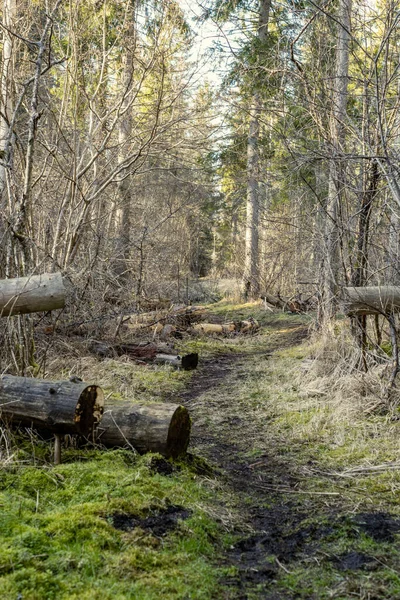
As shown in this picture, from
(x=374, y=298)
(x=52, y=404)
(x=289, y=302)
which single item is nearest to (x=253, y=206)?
(x=289, y=302)

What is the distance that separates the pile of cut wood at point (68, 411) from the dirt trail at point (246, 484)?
2.09ft

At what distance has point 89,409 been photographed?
14.2ft

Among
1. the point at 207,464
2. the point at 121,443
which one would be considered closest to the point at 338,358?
the point at 207,464

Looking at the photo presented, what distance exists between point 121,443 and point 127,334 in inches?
237

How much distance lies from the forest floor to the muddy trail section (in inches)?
0.4

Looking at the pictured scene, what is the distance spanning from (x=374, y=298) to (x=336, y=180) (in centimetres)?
167

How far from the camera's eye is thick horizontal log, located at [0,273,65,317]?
4188mm

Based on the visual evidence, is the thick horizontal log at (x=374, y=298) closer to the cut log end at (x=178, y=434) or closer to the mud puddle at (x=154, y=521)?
the cut log end at (x=178, y=434)

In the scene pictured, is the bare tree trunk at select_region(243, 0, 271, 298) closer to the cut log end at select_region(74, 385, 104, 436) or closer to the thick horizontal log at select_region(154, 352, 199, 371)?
the thick horizontal log at select_region(154, 352, 199, 371)

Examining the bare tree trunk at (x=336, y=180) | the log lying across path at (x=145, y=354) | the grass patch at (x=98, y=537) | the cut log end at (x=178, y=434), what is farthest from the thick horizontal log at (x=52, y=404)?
the log lying across path at (x=145, y=354)

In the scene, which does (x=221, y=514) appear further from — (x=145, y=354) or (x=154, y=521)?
(x=145, y=354)

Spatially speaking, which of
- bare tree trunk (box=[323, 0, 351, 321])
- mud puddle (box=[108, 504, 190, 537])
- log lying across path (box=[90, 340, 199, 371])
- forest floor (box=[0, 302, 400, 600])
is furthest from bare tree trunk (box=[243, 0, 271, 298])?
mud puddle (box=[108, 504, 190, 537])

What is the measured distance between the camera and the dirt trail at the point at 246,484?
9.88 ft

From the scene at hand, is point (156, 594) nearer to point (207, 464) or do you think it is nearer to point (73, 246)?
point (207, 464)
